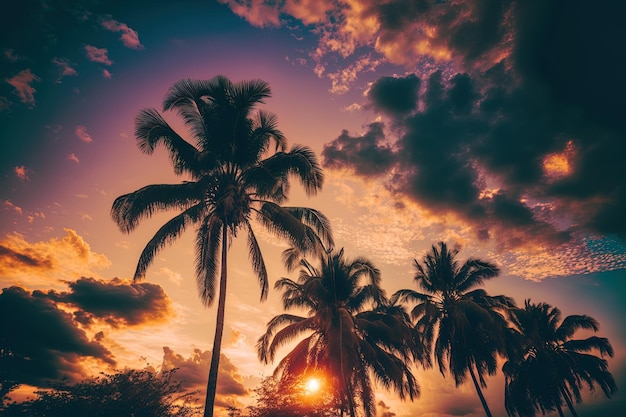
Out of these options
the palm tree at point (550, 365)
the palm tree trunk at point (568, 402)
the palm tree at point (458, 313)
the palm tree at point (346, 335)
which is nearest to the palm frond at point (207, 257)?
the palm tree at point (346, 335)

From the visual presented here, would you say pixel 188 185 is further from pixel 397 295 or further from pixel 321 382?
pixel 397 295

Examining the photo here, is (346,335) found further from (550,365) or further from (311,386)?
(550,365)

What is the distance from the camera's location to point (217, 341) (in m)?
10.2

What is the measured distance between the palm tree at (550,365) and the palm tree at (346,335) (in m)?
11.4

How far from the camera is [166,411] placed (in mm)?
14922

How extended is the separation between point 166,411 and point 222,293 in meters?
9.59

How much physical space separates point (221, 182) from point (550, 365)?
27.8 m

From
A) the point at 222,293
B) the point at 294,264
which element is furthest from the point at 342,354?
the point at 222,293

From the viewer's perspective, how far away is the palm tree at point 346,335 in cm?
1534

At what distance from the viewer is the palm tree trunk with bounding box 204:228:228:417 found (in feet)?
30.5

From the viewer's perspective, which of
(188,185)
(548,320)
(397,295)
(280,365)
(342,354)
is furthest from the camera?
(548,320)

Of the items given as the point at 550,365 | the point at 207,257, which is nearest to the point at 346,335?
the point at 207,257

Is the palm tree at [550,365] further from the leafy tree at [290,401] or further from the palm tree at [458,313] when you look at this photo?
the leafy tree at [290,401]

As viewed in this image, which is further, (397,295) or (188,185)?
(397,295)
